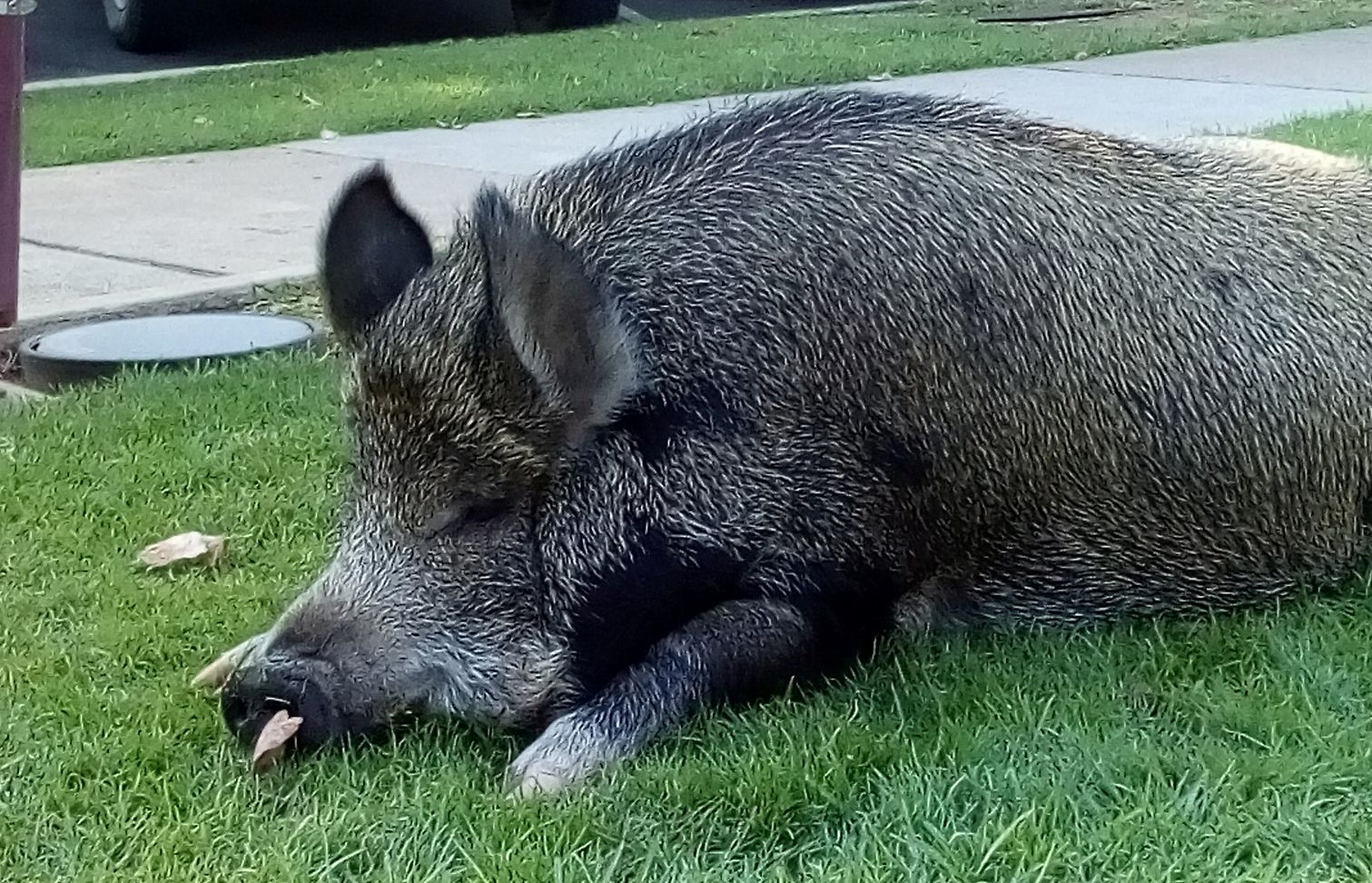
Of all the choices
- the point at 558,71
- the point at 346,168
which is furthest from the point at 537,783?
the point at 558,71

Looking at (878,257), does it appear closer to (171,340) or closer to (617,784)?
(617,784)

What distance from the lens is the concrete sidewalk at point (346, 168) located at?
6.66 metres

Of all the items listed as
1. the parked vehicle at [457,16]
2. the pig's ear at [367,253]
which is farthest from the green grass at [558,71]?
the pig's ear at [367,253]

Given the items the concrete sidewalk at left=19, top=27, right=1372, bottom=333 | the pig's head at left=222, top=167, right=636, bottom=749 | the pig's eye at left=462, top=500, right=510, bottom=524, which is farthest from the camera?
the concrete sidewalk at left=19, top=27, right=1372, bottom=333

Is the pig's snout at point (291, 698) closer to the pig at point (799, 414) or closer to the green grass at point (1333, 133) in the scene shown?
the pig at point (799, 414)

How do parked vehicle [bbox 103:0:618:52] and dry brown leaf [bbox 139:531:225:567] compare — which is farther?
parked vehicle [bbox 103:0:618:52]

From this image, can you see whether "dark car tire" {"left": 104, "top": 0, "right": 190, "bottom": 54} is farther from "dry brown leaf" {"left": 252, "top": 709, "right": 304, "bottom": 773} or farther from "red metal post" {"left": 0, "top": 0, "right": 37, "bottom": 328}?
"dry brown leaf" {"left": 252, "top": 709, "right": 304, "bottom": 773}

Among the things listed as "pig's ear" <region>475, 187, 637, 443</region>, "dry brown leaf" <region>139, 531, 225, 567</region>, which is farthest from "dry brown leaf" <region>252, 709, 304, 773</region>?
"dry brown leaf" <region>139, 531, 225, 567</region>

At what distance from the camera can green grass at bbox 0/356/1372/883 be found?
2.81 metres

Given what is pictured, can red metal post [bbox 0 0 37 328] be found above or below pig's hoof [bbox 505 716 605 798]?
above

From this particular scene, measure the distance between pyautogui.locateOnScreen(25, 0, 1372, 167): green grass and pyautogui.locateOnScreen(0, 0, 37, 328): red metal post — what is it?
9.95ft

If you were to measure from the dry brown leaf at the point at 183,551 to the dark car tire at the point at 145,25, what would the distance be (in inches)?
389

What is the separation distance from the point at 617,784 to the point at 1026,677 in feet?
2.58

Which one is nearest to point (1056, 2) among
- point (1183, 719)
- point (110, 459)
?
point (110, 459)
